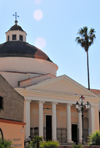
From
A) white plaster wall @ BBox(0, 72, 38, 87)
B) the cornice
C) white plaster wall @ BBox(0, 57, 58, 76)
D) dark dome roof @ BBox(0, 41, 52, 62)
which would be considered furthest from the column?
dark dome roof @ BBox(0, 41, 52, 62)

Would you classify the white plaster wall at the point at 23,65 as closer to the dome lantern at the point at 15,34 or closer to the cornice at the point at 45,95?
the dome lantern at the point at 15,34

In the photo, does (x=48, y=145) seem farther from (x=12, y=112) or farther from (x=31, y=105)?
(x=31, y=105)

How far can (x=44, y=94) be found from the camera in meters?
35.1

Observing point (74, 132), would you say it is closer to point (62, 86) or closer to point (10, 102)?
point (62, 86)

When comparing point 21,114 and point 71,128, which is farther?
point 71,128

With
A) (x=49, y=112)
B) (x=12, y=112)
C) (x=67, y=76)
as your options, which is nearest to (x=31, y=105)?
(x=49, y=112)

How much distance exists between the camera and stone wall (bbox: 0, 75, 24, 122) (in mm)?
18016

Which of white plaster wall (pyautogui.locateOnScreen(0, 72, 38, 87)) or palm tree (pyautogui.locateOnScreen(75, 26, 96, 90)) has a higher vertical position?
palm tree (pyautogui.locateOnScreen(75, 26, 96, 90))

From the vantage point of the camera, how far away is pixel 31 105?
36.8 meters

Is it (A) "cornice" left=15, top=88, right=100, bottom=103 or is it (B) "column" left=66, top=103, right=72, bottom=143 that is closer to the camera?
(A) "cornice" left=15, top=88, right=100, bottom=103

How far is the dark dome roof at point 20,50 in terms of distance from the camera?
1613 inches

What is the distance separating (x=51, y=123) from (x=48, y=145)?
19.4 meters

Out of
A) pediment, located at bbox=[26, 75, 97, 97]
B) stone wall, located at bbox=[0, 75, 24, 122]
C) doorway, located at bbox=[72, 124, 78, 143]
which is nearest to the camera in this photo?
stone wall, located at bbox=[0, 75, 24, 122]

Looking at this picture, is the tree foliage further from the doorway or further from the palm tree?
the doorway
